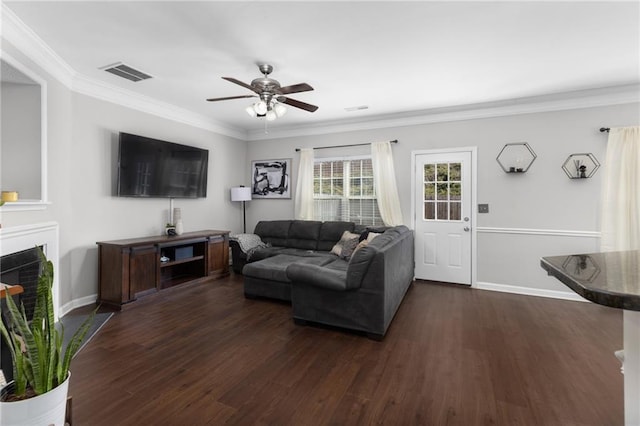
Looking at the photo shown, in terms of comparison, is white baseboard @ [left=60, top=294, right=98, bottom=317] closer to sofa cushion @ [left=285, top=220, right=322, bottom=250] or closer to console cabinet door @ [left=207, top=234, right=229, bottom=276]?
console cabinet door @ [left=207, top=234, right=229, bottom=276]

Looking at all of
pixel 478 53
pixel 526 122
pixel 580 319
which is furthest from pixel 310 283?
pixel 526 122

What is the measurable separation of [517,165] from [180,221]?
4.90 metres

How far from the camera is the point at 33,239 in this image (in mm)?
2734

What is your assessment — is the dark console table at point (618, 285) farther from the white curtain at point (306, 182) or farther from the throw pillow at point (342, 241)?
the white curtain at point (306, 182)

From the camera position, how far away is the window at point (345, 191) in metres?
5.19

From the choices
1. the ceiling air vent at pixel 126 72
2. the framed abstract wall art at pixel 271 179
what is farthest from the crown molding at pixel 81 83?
the framed abstract wall art at pixel 271 179

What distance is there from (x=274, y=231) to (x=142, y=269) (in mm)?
2314

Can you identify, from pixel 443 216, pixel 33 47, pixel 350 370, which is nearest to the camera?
pixel 350 370

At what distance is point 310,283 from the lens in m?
2.96

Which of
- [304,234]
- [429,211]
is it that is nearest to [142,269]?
[304,234]

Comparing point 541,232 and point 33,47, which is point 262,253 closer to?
point 33,47

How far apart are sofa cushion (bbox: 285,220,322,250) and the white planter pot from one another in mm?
4056

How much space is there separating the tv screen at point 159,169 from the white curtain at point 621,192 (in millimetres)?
5672

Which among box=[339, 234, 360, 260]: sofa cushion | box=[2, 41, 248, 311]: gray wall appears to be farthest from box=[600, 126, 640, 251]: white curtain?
box=[2, 41, 248, 311]: gray wall
